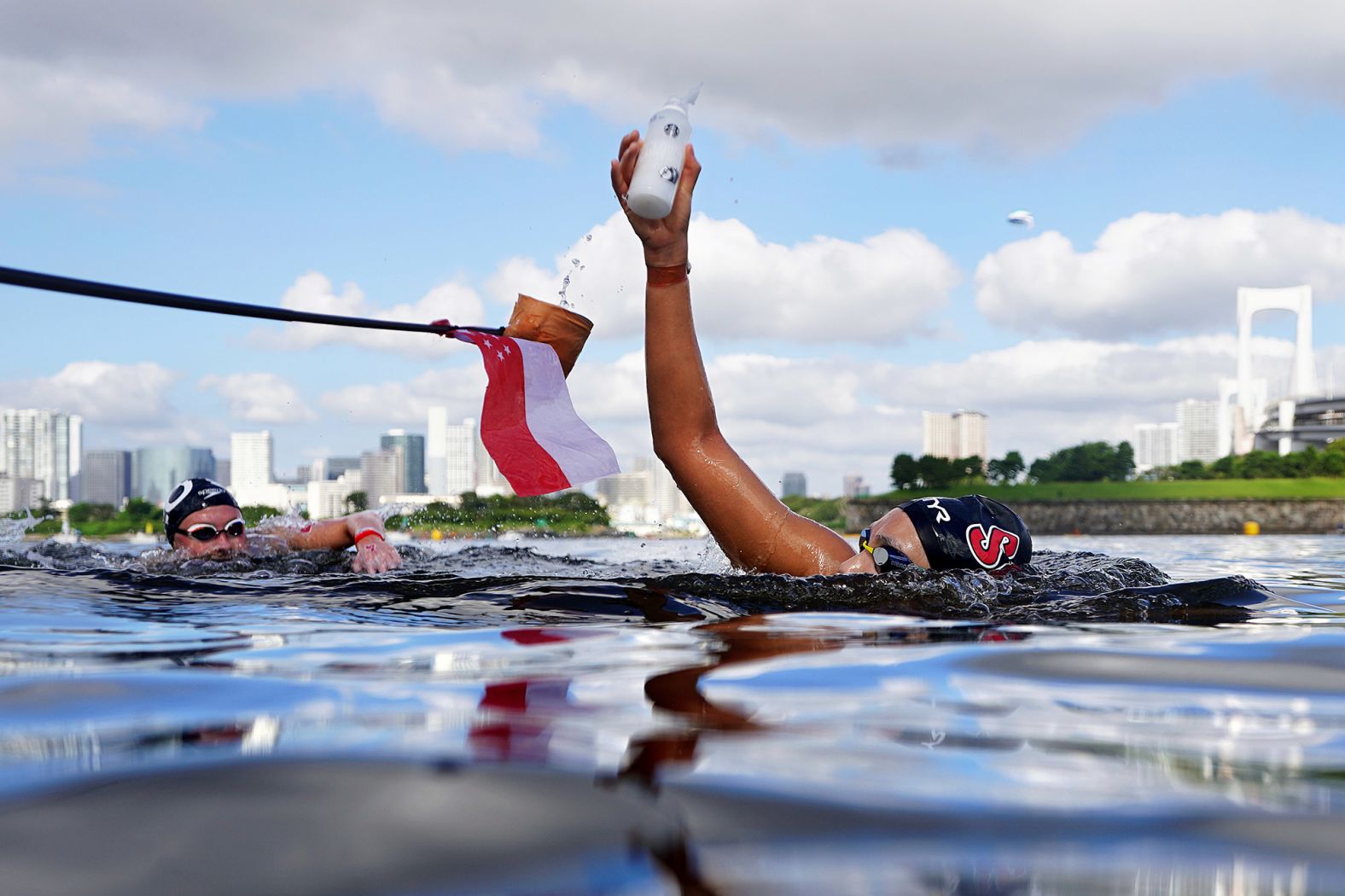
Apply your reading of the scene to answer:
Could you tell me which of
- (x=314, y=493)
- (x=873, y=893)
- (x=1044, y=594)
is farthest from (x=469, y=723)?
(x=314, y=493)

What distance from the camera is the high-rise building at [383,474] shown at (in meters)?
36.8

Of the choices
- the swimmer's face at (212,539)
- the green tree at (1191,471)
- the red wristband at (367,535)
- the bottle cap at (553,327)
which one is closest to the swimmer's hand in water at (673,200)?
the bottle cap at (553,327)

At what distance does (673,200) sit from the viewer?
14.4ft

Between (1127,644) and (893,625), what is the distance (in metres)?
0.83

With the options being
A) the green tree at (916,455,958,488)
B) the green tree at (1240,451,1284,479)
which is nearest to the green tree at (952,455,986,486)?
the green tree at (916,455,958,488)

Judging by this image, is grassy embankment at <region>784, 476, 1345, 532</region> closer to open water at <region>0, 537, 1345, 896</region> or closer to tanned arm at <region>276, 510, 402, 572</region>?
tanned arm at <region>276, 510, 402, 572</region>

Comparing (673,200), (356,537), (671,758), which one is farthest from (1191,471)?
(671,758)

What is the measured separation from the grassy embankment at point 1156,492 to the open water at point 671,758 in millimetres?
62767

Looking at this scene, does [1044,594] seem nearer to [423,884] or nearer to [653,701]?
[653,701]

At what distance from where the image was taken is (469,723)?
1914 millimetres

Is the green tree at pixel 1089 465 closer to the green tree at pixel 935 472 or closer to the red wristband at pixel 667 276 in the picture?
the green tree at pixel 935 472

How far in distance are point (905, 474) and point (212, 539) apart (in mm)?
89012

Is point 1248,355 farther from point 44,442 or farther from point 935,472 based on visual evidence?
point 44,442

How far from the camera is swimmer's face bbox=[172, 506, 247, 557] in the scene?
7500 mm
